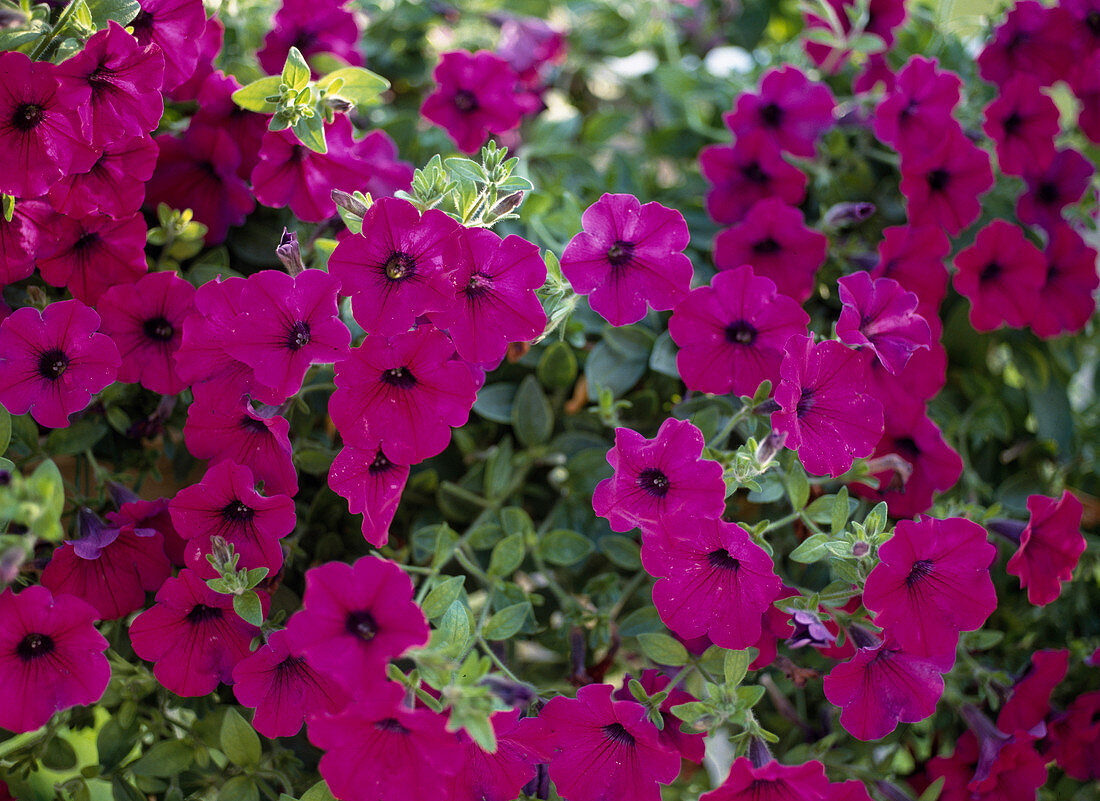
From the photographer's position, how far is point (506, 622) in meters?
0.77

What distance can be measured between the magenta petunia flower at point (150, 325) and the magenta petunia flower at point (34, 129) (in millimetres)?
104

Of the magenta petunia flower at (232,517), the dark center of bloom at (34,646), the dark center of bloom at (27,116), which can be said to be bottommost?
the dark center of bloom at (34,646)

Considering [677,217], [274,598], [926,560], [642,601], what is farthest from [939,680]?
[274,598]

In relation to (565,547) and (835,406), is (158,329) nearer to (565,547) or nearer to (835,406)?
(565,547)

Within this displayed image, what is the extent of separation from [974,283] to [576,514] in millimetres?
505

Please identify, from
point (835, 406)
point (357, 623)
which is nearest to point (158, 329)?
point (357, 623)

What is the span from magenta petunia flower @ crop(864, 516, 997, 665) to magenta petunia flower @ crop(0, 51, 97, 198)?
0.70 meters

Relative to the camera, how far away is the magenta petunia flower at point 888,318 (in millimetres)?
766

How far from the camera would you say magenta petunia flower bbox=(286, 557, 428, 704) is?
58 cm

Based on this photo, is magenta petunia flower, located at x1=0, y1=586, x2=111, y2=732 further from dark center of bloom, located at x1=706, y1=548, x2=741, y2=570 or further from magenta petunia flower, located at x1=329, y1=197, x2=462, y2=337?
dark center of bloom, located at x1=706, y1=548, x2=741, y2=570

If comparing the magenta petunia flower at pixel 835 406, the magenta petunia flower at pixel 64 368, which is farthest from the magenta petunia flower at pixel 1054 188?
the magenta petunia flower at pixel 64 368

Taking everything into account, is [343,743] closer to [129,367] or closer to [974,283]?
[129,367]

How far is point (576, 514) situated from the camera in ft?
3.14

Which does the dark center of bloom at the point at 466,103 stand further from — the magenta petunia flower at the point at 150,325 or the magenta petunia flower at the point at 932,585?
the magenta petunia flower at the point at 932,585
